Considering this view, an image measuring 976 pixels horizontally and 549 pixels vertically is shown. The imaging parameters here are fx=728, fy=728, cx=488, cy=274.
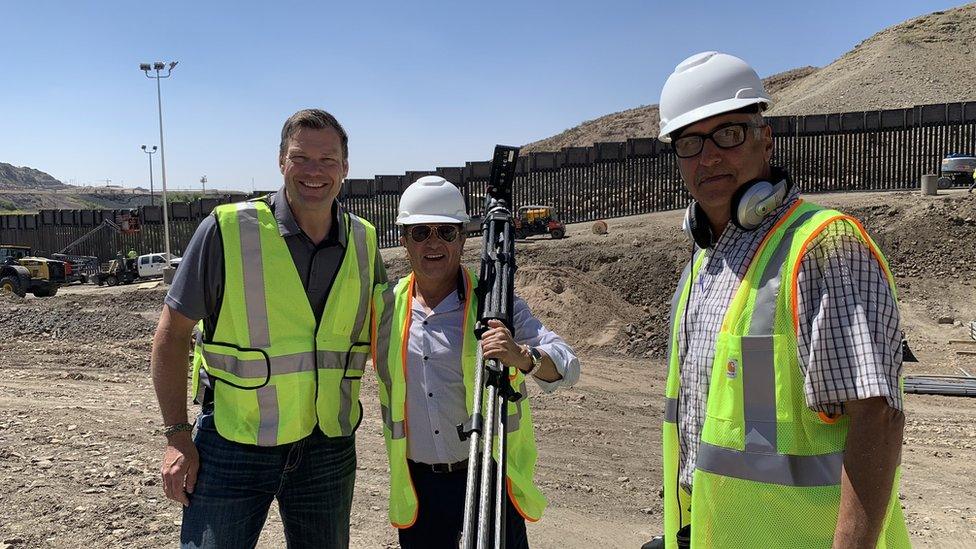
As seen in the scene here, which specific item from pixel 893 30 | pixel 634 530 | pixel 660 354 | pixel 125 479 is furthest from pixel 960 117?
pixel 893 30

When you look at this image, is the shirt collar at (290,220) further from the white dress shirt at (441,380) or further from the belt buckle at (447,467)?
the belt buckle at (447,467)

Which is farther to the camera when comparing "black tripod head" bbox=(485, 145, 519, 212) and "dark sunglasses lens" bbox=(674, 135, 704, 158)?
"black tripod head" bbox=(485, 145, 519, 212)

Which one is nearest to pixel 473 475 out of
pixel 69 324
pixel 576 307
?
pixel 576 307

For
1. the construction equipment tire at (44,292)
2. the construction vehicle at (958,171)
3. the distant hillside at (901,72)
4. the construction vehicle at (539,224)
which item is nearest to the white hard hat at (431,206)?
the construction vehicle at (539,224)

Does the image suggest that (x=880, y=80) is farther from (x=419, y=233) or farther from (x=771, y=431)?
(x=771, y=431)

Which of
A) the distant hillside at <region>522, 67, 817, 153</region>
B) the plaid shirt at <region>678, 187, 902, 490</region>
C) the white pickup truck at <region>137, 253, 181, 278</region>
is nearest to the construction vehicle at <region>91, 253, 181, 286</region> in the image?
the white pickup truck at <region>137, 253, 181, 278</region>

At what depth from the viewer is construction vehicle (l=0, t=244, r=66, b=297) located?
82.0 ft

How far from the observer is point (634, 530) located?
5.77 m

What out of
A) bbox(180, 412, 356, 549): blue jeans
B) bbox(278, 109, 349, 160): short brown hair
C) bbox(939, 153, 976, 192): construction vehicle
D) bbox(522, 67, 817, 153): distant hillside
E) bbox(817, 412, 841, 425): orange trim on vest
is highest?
bbox(522, 67, 817, 153): distant hillside

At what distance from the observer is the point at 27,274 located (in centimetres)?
2528

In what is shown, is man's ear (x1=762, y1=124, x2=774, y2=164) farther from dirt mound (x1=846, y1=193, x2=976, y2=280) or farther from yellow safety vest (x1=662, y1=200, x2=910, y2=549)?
dirt mound (x1=846, y1=193, x2=976, y2=280)

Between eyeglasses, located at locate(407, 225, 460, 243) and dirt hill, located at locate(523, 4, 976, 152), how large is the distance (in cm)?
3775

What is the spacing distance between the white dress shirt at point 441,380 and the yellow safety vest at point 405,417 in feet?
0.11

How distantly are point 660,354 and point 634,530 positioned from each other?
776cm
